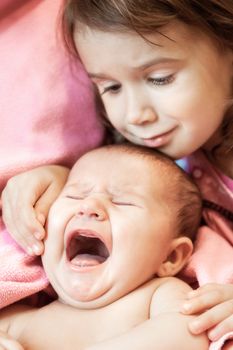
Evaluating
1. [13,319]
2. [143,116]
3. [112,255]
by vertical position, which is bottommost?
[13,319]

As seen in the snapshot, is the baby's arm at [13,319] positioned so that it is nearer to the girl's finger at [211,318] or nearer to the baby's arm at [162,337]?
the baby's arm at [162,337]

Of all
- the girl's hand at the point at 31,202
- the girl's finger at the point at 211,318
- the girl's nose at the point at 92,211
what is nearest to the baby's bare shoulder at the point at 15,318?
the girl's hand at the point at 31,202

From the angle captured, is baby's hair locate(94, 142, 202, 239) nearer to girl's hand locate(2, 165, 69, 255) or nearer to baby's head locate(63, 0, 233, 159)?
baby's head locate(63, 0, 233, 159)

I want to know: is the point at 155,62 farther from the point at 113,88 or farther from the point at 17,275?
the point at 17,275

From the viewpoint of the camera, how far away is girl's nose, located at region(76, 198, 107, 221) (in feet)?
3.50

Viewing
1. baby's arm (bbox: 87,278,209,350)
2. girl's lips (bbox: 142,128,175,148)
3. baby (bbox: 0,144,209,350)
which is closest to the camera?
baby's arm (bbox: 87,278,209,350)

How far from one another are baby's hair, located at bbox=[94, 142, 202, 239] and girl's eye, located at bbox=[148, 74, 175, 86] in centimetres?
13

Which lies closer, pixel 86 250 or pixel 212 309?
pixel 212 309

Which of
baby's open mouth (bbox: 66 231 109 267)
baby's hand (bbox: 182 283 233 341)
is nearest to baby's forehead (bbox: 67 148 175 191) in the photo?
baby's open mouth (bbox: 66 231 109 267)

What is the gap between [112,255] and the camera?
1.06m

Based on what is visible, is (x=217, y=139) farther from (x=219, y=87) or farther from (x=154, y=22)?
(x=154, y=22)

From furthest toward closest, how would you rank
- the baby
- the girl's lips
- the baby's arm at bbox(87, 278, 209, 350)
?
the girl's lips
the baby
the baby's arm at bbox(87, 278, 209, 350)

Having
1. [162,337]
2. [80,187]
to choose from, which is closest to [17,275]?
[80,187]

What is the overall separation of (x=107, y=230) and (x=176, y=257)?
16 centimetres
